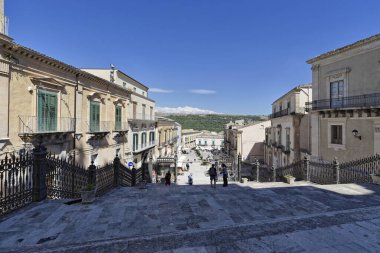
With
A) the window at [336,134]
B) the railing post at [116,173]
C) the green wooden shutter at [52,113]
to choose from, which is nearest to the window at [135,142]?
the green wooden shutter at [52,113]

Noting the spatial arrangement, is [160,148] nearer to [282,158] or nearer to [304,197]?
[282,158]

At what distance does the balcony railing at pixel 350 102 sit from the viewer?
13753mm

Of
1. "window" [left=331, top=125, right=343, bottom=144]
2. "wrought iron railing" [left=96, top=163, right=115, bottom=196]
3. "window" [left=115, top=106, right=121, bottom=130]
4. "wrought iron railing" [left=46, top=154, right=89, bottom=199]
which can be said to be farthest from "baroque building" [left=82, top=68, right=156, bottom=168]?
"window" [left=331, top=125, right=343, bottom=144]

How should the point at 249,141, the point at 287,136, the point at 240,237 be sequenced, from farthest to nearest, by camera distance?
1. the point at 249,141
2. the point at 287,136
3. the point at 240,237

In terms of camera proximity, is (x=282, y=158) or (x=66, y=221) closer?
(x=66, y=221)

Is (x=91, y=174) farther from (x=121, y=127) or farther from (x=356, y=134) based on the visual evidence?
(x=356, y=134)

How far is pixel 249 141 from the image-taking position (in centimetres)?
3959

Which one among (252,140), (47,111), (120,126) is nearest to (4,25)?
(47,111)

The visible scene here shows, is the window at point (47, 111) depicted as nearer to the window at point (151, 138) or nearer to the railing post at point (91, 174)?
the railing post at point (91, 174)

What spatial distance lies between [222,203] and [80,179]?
20.4ft

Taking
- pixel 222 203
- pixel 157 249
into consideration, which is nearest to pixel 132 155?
pixel 222 203

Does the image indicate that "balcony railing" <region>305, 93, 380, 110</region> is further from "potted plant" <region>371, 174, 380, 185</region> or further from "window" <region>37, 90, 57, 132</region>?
"window" <region>37, 90, 57, 132</region>

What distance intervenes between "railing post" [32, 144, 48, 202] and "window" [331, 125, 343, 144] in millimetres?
18181

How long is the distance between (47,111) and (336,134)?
20.1 m
